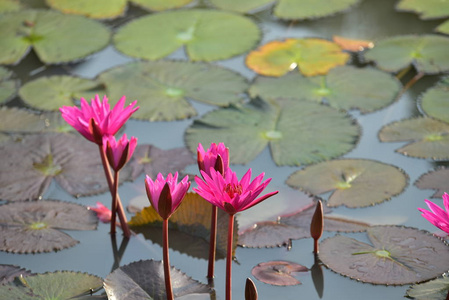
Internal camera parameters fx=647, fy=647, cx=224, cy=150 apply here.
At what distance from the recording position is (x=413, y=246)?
6.64 ft

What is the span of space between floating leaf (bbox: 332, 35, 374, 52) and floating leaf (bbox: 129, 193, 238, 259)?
155cm

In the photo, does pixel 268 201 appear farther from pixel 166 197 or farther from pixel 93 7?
pixel 93 7

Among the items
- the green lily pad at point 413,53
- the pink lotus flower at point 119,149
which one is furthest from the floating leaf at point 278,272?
the green lily pad at point 413,53

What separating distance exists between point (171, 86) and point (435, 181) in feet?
4.29

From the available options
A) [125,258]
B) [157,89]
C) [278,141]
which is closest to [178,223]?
[125,258]

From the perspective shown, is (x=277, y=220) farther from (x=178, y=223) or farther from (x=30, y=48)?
(x=30, y=48)

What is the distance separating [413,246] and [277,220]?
45cm

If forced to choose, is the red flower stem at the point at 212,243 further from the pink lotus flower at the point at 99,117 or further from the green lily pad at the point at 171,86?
the green lily pad at the point at 171,86

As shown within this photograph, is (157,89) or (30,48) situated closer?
(157,89)

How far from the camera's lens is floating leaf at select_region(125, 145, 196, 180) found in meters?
2.52

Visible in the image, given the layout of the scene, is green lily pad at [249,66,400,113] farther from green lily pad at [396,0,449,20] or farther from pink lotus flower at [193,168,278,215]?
pink lotus flower at [193,168,278,215]

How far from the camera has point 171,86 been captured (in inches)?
121

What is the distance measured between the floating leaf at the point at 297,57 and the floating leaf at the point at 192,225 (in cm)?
119

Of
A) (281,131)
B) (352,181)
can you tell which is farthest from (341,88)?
(352,181)
